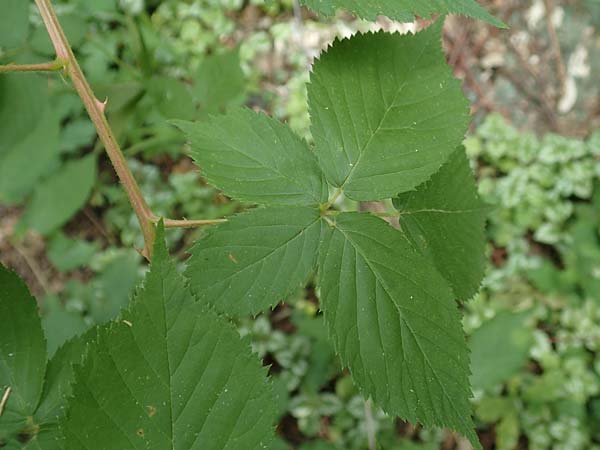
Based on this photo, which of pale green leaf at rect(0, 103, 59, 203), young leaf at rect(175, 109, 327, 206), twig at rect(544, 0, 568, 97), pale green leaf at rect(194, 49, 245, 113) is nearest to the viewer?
young leaf at rect(175, 109, 327, 206)

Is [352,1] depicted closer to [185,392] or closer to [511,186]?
[185,392]

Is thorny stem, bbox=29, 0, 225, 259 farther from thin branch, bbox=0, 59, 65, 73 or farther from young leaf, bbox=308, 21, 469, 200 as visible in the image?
young leaf, bbox=308, 21, 469, 200

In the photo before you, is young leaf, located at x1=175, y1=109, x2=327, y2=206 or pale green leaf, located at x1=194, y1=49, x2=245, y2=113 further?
pale green leaf, located at x1=194, y1=49, x2=245, y2=113

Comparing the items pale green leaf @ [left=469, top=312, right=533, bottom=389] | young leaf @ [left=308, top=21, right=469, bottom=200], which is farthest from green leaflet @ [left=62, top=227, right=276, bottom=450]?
pale green leaf @ [left=469, top=312, right=533, bottom=389]

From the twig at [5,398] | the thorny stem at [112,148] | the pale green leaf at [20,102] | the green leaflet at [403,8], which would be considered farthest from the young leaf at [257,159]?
the pale green leaf at [20,102]

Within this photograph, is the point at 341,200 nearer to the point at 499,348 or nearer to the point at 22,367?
the point at 499,348

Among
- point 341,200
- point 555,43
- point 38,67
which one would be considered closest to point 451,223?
point 38,67

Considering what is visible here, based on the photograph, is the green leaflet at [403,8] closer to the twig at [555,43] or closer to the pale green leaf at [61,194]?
the pale green leaf at [61,194]
